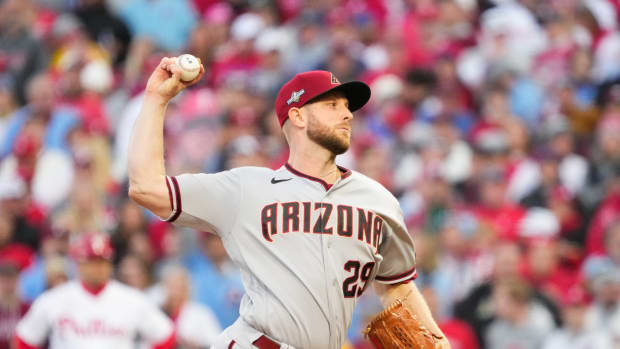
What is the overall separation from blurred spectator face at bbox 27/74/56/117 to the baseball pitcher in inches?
267

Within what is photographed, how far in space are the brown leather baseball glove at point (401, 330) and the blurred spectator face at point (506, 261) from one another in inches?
145

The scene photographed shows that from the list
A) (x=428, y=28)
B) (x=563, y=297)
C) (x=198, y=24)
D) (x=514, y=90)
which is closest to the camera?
(x=563, y=297)

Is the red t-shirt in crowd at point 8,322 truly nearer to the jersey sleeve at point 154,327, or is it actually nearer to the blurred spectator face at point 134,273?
the blurred spectator face at point 134,273

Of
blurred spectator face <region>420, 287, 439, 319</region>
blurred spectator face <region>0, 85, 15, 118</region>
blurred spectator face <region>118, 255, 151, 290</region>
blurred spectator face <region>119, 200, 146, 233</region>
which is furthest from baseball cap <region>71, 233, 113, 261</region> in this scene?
blurred spectator face <region>0, 85, 15, 118</region>

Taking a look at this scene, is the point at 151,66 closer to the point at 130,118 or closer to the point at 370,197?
the point at 130,118

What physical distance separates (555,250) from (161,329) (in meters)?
3.28

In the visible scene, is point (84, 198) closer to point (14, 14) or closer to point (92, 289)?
point (92, 289)

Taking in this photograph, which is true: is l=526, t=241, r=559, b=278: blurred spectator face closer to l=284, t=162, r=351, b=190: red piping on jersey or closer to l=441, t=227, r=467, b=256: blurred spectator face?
l=441, t=227, r=467, b=256: blurred spectator face

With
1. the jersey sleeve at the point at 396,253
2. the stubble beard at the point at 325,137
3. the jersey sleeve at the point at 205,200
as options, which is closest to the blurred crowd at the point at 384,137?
the jersey sleeve at the point at 396,253

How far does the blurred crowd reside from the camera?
8211 mm

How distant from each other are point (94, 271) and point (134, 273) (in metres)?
1.20

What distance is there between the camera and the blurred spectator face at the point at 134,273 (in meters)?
8.55

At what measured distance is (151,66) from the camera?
11609 millimetres

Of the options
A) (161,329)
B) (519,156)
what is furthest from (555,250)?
(161,329)
